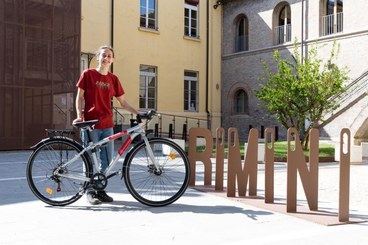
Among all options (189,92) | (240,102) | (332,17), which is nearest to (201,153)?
(332,17)

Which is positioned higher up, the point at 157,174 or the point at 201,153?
the point at 201,153

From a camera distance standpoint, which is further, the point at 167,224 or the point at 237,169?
the point at 237,169

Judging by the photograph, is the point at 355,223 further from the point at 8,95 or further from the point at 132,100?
the point at 132,100

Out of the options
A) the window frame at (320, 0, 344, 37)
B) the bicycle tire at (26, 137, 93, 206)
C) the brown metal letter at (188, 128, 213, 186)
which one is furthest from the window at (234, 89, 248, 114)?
the bicycle tire at (26, 137, 93, 206)

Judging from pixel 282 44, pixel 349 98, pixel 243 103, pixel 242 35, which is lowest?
pixel 349 98

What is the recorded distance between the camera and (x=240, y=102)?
2689 cm

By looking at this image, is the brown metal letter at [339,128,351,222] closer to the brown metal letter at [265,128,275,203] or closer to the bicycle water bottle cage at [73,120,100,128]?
the brown metal letter at [265,128,275,203]

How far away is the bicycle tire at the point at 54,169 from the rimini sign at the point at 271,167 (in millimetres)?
2029

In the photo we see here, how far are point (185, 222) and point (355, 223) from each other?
5.88ft

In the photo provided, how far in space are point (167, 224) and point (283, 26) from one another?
21335 mm

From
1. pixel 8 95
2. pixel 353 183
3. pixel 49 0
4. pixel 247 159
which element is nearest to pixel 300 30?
pixel 49 0

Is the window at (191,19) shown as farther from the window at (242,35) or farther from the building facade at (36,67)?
the building facade at (36,67)

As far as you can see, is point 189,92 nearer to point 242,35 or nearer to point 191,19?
point 191,19

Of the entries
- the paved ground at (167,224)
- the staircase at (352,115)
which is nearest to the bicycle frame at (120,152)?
the paved ground at (167,224)
